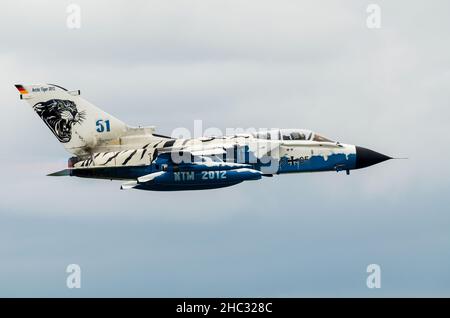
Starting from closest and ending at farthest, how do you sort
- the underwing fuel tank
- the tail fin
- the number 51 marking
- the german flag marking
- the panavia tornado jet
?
the underwing fuel tank, the panavia tornado jet, the tail fin, the number 51 marking, the german flag marking

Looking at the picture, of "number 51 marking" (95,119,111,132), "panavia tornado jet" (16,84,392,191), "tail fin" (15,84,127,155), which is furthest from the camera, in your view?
"number 51 marking" (95,119,111,132)

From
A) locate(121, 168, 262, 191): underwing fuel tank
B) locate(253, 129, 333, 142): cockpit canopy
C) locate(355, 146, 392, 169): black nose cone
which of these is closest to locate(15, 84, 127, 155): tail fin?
locate(121, 168, 262, 191): underwing fuel tank

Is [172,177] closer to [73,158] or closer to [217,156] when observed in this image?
[217,156]

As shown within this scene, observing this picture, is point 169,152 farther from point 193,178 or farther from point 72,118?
→ point 72,118

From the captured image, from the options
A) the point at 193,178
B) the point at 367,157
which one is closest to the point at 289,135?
the point at 367,157

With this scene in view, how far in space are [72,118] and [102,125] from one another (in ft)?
4.25

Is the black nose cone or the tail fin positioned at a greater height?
the tail fin

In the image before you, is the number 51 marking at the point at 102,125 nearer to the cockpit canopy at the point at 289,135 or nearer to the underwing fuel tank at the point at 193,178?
the underwing fuel tank at the point at 193,178

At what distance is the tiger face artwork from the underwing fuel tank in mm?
4462

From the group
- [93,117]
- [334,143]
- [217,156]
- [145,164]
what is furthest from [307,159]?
[93,117]

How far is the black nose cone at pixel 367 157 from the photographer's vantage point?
38312mm

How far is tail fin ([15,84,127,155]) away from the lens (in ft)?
125

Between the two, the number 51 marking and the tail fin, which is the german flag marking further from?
the number 51 marking

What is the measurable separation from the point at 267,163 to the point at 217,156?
2.11 m
